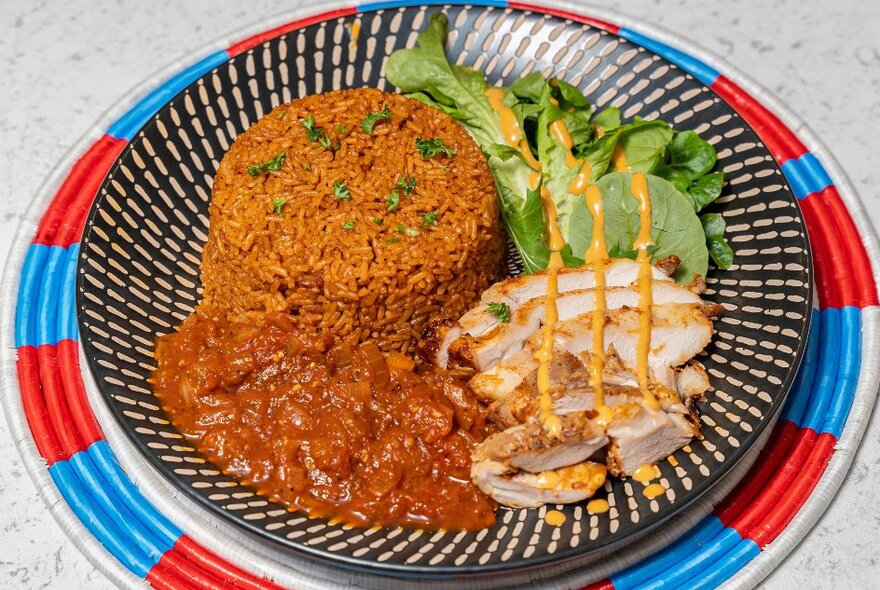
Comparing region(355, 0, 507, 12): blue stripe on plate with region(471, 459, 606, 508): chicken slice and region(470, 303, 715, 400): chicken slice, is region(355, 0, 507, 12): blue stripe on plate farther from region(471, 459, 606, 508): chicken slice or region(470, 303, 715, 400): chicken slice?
region(471, 459, 606, 508): chicken slice

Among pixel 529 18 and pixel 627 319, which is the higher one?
pixel 529 18

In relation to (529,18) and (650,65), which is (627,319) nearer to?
(650,65)

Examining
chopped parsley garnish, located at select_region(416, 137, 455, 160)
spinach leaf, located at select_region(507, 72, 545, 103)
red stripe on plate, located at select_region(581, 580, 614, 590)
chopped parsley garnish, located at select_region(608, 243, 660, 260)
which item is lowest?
red stripe on plate, located at select_region(581, 580, 614, 590)

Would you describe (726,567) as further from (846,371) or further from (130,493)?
(130,493)

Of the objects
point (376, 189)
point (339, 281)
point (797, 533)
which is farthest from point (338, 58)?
point (797, 533)

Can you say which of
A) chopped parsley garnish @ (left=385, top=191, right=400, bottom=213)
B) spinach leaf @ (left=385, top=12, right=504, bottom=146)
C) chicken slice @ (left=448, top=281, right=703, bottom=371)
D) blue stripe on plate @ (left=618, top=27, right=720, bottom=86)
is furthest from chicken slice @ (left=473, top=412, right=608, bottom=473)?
blue stripe on plate @ (left=618, top=27, right=720, bottom=86)

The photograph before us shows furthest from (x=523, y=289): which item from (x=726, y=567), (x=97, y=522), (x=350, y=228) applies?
(x=97, y=522)
